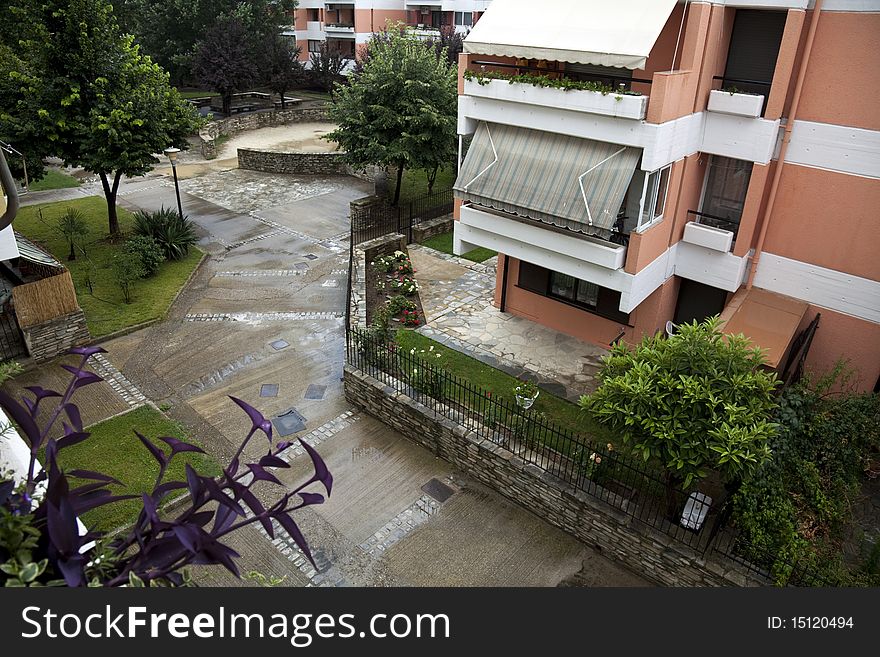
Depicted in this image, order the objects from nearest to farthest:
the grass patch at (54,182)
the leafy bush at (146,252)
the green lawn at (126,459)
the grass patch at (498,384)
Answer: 1. the green lawn at (126,459)
2. the grass patch at (498,384)
3. the leafy bush at (146,252)
4. the grass patch at (54,182)

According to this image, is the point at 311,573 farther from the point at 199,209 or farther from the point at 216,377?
the point at 199,209

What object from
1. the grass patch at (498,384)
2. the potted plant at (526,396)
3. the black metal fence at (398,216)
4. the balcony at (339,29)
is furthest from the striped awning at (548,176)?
the balcony at (339,29)

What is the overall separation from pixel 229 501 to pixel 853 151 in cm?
1328

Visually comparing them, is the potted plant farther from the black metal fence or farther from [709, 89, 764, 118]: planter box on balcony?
the black metal fence

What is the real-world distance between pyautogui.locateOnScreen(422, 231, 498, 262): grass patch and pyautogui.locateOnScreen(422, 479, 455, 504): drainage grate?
10.9 m

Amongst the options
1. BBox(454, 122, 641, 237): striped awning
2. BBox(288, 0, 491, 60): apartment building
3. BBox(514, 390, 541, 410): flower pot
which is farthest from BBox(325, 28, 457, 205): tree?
BBox(288, 0, 491, 60): apartment building

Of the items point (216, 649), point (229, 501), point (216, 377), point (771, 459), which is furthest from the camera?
point (216, 377)

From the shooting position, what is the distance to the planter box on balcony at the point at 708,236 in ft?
46.4

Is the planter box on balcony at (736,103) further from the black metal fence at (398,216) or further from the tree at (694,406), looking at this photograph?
the black metal fence at (398,216)

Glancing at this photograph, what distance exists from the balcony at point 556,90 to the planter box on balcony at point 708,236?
335 cm

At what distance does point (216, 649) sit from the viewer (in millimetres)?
3562

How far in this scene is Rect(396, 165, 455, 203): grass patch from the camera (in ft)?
96.4

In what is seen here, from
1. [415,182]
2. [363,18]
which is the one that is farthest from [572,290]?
[363,18]

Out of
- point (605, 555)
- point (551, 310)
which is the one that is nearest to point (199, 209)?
point (551, 310)
